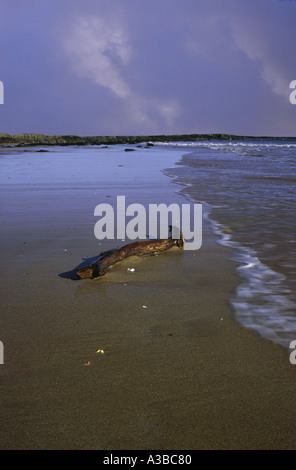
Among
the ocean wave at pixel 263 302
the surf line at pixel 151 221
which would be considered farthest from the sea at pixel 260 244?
the surf line at pixel 151 221

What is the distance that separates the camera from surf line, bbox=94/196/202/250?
17.2 feet

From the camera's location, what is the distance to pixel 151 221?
20.4 feet

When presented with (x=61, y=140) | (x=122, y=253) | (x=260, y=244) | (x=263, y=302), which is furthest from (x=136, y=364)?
(x=61, y=140)

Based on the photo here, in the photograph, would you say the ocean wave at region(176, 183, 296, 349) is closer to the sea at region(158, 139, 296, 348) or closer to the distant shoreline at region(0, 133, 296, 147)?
the sea at region(158, 139, 296, 348)

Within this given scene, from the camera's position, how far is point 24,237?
200 inches

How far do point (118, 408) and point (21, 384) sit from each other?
1.74 ft

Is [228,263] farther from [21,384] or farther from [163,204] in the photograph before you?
[163,204]

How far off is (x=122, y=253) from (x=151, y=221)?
7.19 feet

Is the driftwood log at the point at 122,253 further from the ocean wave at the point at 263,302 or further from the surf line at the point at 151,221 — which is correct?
the ocean wave at the point at 263,302

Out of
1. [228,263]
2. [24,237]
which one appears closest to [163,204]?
[24,237]

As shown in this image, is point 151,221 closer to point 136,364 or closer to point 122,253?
point 122,253

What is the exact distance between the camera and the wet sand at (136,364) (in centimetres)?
174

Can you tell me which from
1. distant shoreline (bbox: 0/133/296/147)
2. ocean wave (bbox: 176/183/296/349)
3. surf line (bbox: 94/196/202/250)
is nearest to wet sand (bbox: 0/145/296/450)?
ocean wave (bbox: 176/183/296/349)

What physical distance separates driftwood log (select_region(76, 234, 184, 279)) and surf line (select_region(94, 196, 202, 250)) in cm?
17
